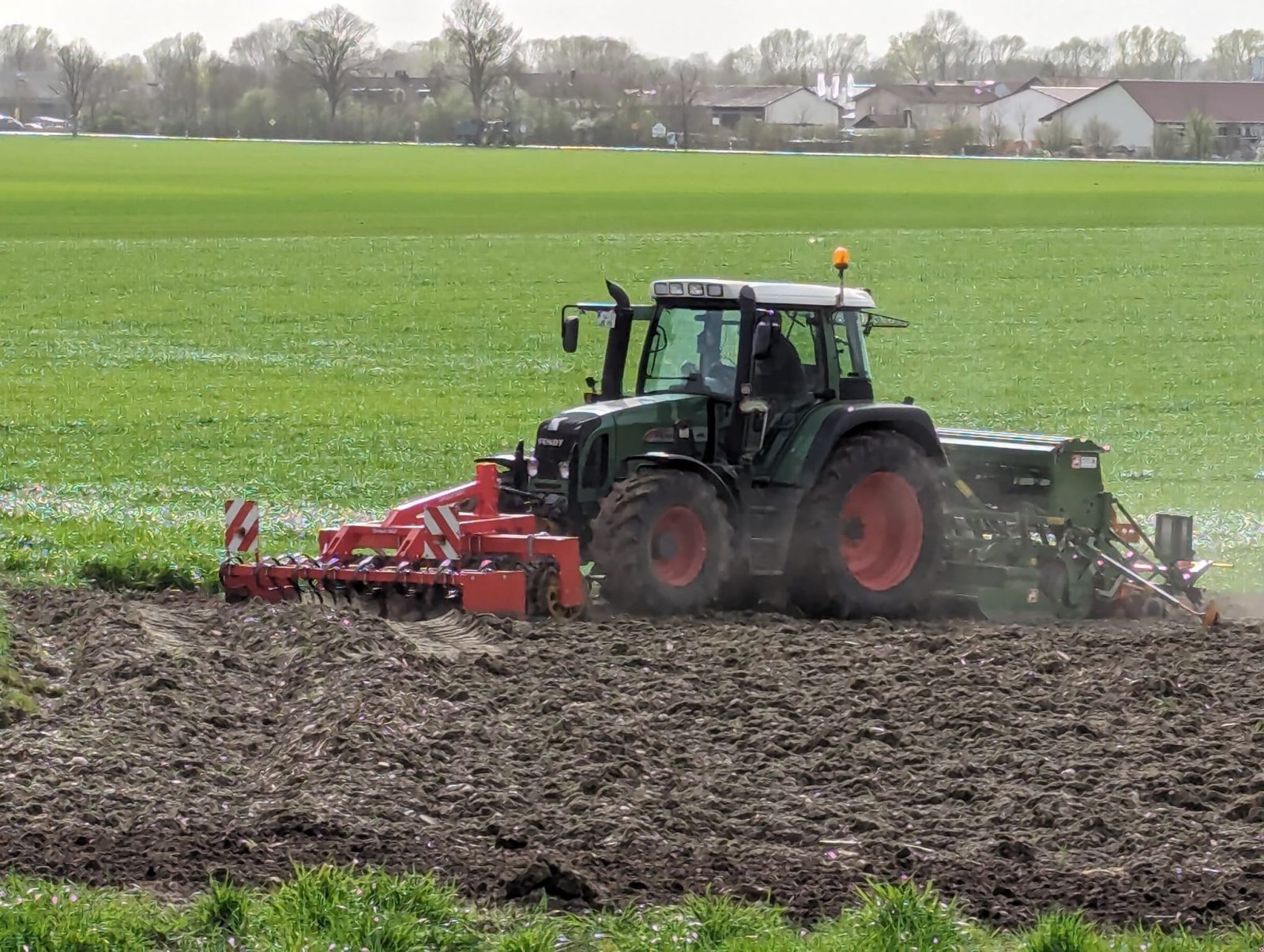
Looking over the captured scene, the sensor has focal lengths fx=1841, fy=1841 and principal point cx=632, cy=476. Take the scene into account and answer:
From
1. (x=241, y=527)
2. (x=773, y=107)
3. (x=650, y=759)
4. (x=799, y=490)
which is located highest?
(x=773, y=107)

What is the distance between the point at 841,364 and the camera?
43.4 feet

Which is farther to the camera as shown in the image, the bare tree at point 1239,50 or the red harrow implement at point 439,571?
the bare tree at point 1239,50

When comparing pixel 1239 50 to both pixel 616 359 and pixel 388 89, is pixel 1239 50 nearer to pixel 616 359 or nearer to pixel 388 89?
pixel 616 359

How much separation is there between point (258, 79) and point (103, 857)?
483ft

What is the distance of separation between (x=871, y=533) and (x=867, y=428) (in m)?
0.77

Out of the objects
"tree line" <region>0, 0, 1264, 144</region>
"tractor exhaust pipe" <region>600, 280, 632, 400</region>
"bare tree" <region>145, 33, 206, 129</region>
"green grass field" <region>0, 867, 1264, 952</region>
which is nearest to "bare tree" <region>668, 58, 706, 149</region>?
"tree line" <region>0, 0, 1264, 144</region>

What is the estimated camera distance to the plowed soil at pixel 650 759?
7.00 metres

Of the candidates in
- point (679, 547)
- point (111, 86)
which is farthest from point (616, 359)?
point (111, 86)

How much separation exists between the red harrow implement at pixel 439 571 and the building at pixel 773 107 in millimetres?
122323

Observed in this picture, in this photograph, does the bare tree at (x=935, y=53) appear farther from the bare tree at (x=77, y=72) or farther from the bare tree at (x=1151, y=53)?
the bare tree at (x=77, y=72)

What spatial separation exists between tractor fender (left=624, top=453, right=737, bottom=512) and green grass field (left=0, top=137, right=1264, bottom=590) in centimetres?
353

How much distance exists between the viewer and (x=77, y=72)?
159 metres

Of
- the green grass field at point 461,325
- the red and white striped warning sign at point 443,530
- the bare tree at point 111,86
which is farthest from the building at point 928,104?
the red and white striped warning sign at point 443,530

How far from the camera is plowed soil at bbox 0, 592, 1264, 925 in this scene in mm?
6996
